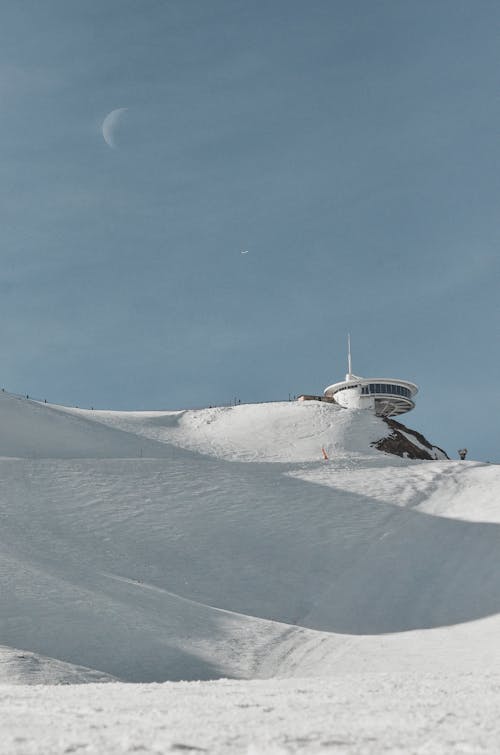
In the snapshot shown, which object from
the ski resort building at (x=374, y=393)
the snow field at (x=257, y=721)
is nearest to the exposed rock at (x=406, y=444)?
the ski resort building at (x=374, y=393)

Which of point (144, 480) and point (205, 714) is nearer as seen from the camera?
point (205, 714)

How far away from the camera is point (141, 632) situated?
15.7 meters

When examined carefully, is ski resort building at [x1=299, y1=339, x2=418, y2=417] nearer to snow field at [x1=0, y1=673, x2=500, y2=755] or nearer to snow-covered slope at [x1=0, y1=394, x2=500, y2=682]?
snow-covered slope at [x1=0, y1=394, x2=500, y2=682]

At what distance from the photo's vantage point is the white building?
263 feet

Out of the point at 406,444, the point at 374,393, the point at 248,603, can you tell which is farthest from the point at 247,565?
the point at 374,393

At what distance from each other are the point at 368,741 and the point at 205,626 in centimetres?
1261

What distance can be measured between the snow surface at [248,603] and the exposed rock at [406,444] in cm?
1540

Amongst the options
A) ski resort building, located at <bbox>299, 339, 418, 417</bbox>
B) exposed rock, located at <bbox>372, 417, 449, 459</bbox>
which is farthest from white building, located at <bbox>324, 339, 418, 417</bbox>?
exposed rock, located at <bbox>372, 417, 449, 459</bbox>

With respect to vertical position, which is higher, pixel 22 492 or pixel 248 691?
pixel 22 492

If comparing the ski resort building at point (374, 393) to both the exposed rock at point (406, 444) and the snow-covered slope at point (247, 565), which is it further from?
the snow-covered slope at point (247, 565)

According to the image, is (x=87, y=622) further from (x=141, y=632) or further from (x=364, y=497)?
(x=364, y=497)

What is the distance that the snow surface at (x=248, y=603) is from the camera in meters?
5.77

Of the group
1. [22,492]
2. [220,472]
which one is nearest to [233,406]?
[220,472]

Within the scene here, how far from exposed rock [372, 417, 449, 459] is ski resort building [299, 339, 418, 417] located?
75.0 feet
